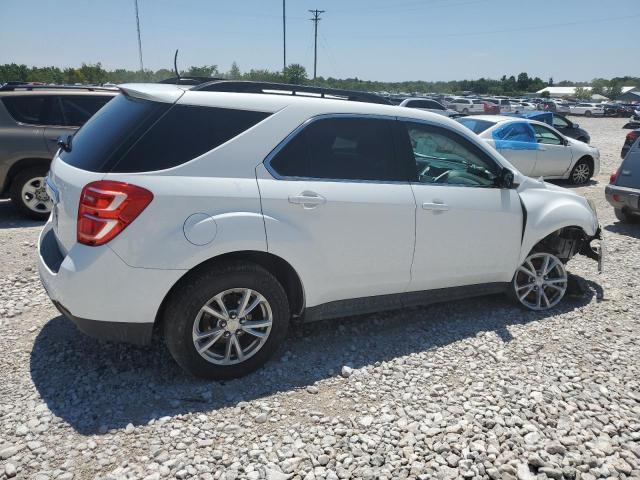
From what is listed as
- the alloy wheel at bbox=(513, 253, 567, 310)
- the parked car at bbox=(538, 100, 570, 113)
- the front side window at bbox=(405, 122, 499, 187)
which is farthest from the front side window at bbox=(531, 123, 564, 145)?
the parked car at bbox=(538, 100, 570, 113)

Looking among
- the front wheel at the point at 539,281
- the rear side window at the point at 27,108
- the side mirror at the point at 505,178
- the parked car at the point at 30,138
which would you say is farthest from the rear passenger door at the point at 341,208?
the rear side window at the point at 27,108

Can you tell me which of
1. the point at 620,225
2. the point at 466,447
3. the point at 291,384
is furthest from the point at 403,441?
the point at 620,225

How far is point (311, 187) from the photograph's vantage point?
3240 mm

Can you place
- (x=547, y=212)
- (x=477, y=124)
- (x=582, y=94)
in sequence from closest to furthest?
1. (x=547, y=212)
2. (x=477, y=124)
3. (x=582, y=94)

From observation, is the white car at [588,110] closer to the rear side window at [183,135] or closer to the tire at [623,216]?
the tire at [623,216]

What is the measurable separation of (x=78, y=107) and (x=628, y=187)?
835cm

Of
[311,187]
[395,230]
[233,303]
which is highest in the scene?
[311,187]

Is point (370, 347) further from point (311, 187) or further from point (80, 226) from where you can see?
point (80, 226)

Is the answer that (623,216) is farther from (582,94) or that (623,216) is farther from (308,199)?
(582,94)

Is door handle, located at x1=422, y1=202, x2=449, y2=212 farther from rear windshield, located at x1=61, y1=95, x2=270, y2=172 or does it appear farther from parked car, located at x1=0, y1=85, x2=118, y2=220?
parked car, located at x1=0, y1=85, x2=118, y2=220

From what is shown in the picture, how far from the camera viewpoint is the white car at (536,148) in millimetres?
10469

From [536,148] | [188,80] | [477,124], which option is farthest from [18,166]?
[536,148]

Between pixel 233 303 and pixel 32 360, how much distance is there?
59.6 inches

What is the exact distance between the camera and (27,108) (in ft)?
→ 22.8
